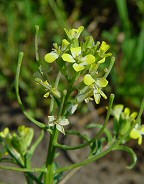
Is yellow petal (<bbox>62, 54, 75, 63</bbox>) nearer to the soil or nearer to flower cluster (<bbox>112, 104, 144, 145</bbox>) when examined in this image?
flower cluster (<bbox>112, 104, 144, 145</bbox>)

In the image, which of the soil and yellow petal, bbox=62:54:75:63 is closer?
yellow petal, bbox=62:54:75:63

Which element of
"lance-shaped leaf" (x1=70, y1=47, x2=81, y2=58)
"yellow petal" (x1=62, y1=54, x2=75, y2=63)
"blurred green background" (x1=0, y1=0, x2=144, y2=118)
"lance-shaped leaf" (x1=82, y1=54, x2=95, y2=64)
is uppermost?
"lance-shaped leaf" (x1=70, y1=47, x2=81, y2=58)

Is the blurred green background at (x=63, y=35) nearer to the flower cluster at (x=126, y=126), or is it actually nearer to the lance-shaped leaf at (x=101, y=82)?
the flower cluster at (x=126, y=126)

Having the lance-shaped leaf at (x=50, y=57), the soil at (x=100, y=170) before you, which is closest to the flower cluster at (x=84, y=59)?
the lance-shaped leaf at (x=50, y=57)

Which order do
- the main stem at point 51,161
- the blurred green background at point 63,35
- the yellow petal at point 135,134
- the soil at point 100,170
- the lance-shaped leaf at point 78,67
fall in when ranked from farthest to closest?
the blurred green background at point 63,35 → the soil at point 100,170 → the yellow petal at point 135,134 → the main stem at point 51,161 → the lance-shaped leaf at point 78,67

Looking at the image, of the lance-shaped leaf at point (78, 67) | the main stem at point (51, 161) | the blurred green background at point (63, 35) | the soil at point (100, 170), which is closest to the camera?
the lance-shaped leaf at point (78, 67)

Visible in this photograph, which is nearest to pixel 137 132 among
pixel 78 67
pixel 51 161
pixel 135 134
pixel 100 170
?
pixel 135 134

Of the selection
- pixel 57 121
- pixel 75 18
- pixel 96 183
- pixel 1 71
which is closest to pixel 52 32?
pixel 75 18

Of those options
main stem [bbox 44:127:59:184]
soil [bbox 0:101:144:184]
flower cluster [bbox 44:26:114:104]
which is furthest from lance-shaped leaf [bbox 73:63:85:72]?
soil [bbox 0:101:144:184]

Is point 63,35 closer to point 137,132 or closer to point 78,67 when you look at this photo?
point 137,132
